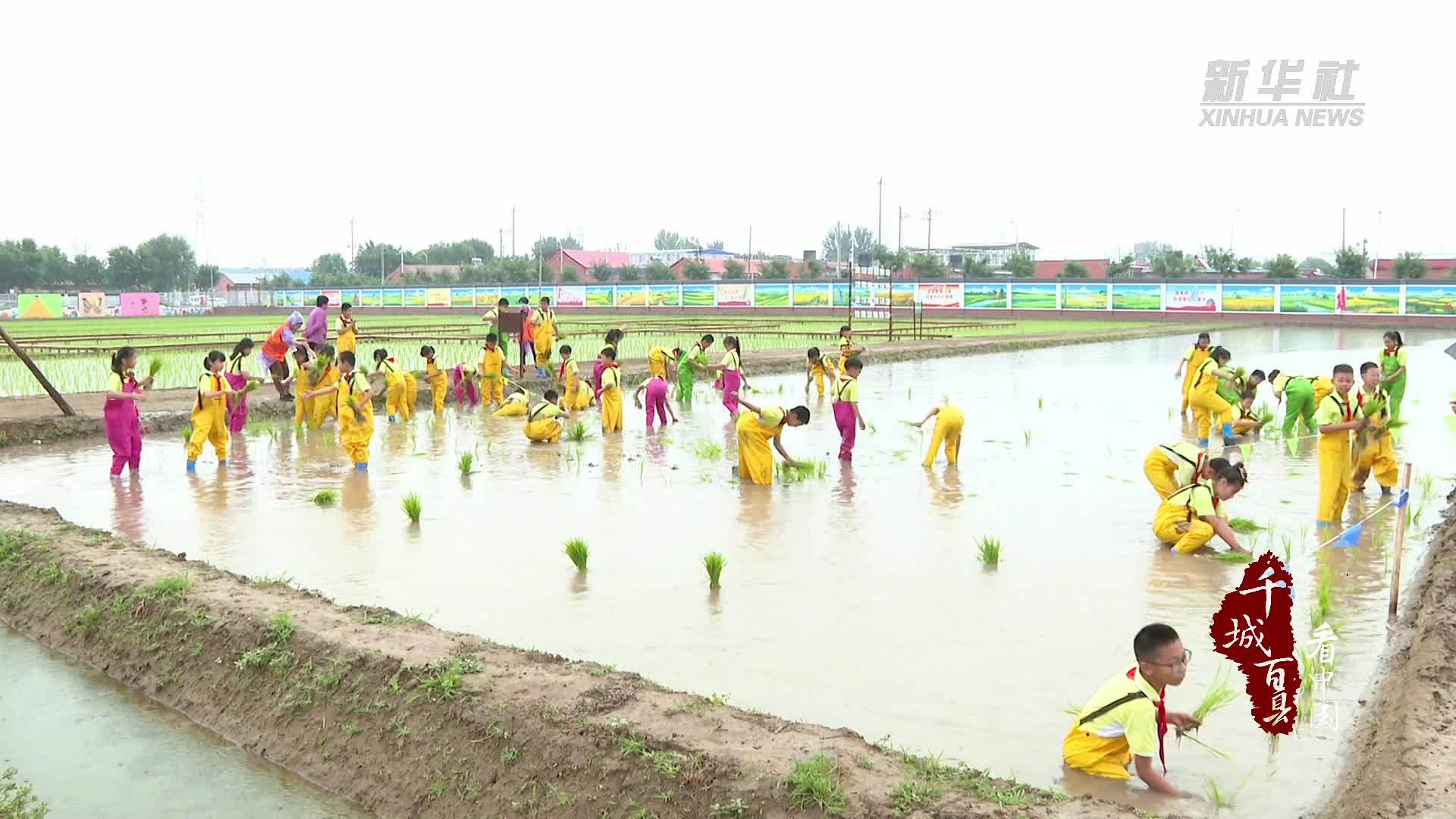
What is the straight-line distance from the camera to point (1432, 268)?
214 feet

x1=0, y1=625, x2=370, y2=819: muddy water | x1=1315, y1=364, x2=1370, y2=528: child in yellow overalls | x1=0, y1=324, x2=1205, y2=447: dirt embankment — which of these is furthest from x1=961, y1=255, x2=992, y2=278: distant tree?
x1=0, y1=625, x2=370, y2=819: muddy water

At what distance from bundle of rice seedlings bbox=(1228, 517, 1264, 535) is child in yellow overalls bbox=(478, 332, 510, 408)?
11162 millimetres

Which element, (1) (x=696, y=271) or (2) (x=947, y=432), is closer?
(2) (x=947, y=432)

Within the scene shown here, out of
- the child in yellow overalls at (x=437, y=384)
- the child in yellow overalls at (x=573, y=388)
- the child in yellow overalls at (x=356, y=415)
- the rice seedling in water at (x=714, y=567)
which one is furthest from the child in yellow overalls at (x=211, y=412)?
the rice seedling in water at (x=714, y=567)

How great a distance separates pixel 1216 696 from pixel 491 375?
13.8 metres

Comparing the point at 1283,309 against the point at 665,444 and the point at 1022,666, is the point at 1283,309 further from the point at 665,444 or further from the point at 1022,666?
the point at 1022,666

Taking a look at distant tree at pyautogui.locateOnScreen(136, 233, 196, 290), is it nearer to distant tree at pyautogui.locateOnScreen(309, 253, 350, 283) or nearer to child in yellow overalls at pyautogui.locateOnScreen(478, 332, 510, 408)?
distant tree at pyautogui.locateOnScreen(309, 253, 350, 283)

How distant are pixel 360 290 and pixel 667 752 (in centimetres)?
7502

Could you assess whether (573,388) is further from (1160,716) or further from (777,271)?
(777,271)

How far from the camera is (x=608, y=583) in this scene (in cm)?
754

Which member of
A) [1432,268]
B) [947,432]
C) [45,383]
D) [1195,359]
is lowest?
[947,432]

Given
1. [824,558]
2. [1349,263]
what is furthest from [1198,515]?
[1349,263]

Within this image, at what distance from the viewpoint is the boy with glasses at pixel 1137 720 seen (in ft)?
14.6

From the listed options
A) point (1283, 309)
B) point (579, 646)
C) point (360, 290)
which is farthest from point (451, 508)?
point (360, 290)
